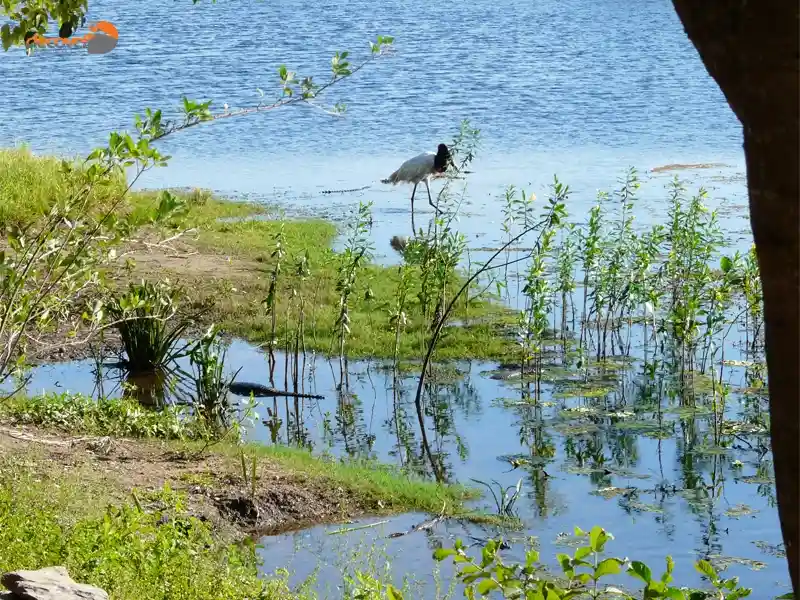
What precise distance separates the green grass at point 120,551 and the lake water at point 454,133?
1201 millimetres

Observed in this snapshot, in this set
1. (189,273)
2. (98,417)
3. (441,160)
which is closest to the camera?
(98,417)

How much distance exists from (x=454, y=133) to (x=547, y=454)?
13.5 meters

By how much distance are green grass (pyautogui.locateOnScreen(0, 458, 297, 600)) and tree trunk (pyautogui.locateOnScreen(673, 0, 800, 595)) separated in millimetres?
3155

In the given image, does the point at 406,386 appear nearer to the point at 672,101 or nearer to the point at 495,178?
the point at 495,178

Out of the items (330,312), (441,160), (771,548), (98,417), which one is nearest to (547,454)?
(771,548)

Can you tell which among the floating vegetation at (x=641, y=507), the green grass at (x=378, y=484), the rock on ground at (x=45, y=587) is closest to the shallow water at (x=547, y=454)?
the floating vegetation at (x=641, y=507)

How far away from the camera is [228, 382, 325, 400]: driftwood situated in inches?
375

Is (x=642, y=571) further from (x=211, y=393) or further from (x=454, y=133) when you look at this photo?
(x=454, y=133)

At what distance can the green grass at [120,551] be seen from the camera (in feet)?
14.8

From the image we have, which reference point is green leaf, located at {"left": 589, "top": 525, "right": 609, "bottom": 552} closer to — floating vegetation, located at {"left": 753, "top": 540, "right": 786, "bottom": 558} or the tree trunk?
the tree trunk

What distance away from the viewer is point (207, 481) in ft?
22.9

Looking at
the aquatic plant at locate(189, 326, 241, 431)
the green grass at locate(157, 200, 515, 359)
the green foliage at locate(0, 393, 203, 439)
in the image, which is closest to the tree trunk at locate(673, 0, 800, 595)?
the green foliage at locate(0, 393, 203, 439)

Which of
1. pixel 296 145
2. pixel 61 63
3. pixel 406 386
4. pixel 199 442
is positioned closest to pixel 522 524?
pixel 199 442

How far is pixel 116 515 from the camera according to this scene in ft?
Result: 17.6
